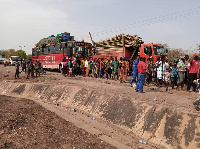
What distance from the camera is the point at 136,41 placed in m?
14.8

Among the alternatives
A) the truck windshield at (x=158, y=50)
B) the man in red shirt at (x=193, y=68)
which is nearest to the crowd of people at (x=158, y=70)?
the man in red shirt at (x=193, y=68)

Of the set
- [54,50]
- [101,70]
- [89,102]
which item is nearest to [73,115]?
[89,102]

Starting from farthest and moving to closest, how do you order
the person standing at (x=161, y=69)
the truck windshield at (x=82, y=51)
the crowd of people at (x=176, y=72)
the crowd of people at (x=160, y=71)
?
1. the truck windshield at (x=82, y=51)
2. the person standing at (x=161, y=69)
3. the crowd of people at (x=160, y=71)
4. the crowd of people at (x=176, y=72)

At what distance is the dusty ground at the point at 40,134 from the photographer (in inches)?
185

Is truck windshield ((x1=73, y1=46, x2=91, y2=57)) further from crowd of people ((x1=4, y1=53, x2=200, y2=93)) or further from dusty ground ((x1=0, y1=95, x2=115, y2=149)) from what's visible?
dusty ground ((x1=0, y1=95, x2=115, y2=149))

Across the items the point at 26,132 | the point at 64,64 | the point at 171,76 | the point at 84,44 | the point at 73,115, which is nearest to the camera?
the point at 26,132

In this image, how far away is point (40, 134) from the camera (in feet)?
17.2

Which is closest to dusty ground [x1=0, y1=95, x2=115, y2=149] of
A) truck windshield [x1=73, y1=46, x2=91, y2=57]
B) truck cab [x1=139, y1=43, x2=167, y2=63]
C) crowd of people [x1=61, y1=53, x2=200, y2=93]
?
crowd of people [x1=61, y1=53, x2=200, y2=93]

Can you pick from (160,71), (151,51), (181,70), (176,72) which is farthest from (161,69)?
(151,51)

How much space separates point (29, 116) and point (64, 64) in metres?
10.1

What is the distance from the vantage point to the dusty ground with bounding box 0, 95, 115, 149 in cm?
469

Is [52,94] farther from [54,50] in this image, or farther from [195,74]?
[54,50]

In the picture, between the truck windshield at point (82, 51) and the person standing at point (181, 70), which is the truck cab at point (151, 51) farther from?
the truck windshield at point (82, 51)

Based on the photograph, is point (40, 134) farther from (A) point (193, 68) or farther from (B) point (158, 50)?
(B) point (158, 50)
